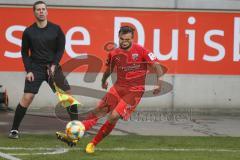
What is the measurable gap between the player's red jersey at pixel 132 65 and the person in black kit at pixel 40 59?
4.17ft

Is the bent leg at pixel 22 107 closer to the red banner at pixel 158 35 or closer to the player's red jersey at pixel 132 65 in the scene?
the player's red jersey at pixel 132 65

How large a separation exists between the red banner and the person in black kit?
3.73 m

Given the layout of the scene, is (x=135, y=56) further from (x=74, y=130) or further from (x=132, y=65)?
(x=74, y=130)

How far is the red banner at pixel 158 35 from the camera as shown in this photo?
44.1ft

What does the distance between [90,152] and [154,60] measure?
60.8 inches

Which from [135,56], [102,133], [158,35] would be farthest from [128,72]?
[158,35]

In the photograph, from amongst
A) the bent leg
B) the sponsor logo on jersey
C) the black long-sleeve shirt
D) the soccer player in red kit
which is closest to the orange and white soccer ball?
the soccer player in red kit

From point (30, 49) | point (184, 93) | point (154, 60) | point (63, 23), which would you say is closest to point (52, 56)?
point (30, 49)

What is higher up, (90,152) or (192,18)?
(192,18)

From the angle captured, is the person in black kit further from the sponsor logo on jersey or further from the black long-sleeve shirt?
the sponsor logo on jersey

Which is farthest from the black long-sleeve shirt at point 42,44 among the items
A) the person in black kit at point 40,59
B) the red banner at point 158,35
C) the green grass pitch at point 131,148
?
the red banner at point 158,35

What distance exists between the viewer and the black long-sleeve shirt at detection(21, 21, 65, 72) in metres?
9.70

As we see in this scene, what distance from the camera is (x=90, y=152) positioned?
27.5 feet

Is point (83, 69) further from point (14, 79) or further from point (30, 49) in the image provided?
point (30, 49)
